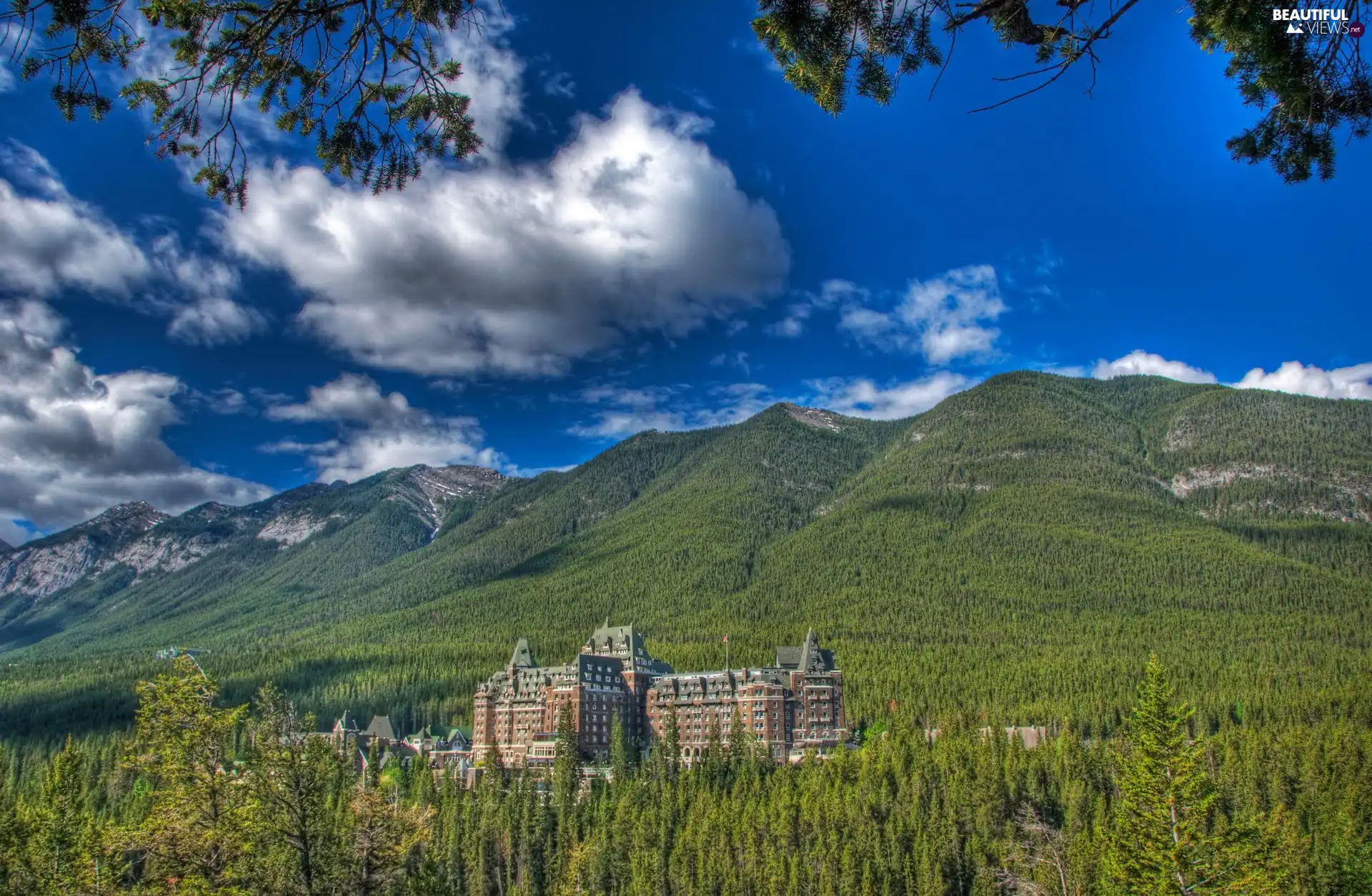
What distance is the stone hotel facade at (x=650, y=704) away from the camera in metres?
121

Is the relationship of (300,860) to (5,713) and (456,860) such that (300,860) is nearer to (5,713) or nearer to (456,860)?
(456,860)

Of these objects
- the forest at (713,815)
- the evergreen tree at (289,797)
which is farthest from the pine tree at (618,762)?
the evergreen tree at (289,797)

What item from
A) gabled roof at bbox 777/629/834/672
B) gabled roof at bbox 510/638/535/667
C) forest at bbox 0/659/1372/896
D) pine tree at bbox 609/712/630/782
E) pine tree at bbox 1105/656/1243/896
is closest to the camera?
forest at bbox 0/659/1372/896

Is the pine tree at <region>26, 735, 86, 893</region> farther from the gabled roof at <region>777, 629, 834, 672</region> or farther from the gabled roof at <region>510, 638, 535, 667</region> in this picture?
the gabled roof at <region>510, 638, 535, 667</region>

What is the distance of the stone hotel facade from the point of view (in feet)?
396

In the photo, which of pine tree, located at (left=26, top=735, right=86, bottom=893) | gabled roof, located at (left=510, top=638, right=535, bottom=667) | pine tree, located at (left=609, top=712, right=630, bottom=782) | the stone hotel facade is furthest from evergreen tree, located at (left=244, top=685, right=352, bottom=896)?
gabled roof, located at (left=510, top=638, right=535, bottom=667)

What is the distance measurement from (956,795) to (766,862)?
808 inches

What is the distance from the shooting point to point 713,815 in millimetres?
84375

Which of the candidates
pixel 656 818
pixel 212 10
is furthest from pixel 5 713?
pixel 212 10

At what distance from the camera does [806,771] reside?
97.0 m

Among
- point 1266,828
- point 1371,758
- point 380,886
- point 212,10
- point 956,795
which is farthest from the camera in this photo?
point 1371,758

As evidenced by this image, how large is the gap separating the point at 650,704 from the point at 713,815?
4924 centimetres

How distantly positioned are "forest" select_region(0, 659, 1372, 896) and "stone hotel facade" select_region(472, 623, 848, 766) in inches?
362

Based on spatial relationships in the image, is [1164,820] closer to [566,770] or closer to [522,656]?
[566,770]
